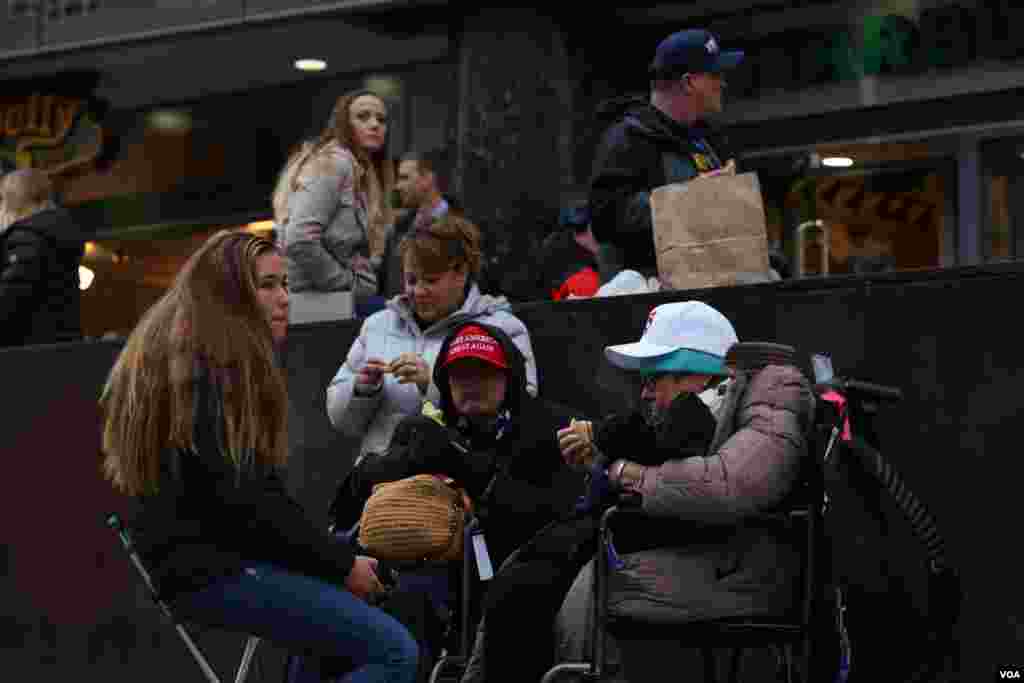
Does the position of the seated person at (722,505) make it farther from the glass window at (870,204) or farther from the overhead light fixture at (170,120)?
the overhead light fixture at (170,120)

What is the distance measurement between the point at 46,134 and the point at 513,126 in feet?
17.2

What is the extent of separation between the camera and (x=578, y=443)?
6.52 meters

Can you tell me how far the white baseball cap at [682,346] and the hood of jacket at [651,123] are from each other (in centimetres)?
162

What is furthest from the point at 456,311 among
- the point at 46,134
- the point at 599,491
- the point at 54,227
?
the point at 46,134

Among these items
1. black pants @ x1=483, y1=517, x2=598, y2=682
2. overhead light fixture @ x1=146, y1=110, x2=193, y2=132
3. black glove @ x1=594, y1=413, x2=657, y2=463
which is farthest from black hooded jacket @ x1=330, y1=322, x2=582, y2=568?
overhead light fixture @ x1=146, y1=110, x2=193, y2=132

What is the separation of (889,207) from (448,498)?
7.20m

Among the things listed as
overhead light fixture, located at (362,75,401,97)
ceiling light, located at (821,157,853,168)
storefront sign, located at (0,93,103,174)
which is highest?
overhead light fixture, located at (362,75,401,97)

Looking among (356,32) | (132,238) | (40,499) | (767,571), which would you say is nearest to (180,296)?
(767,571)

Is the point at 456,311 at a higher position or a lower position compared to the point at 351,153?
lower

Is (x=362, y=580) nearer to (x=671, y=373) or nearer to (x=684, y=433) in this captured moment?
(x=684, y=433)

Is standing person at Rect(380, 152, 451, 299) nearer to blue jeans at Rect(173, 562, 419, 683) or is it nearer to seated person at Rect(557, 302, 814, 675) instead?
seated person at Rect(557, 302, 814, 675)

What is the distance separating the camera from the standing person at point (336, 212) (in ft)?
30.4

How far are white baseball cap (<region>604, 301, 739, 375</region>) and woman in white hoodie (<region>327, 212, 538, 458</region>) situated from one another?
135 cm

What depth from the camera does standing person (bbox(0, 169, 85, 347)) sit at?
34.2 feet
